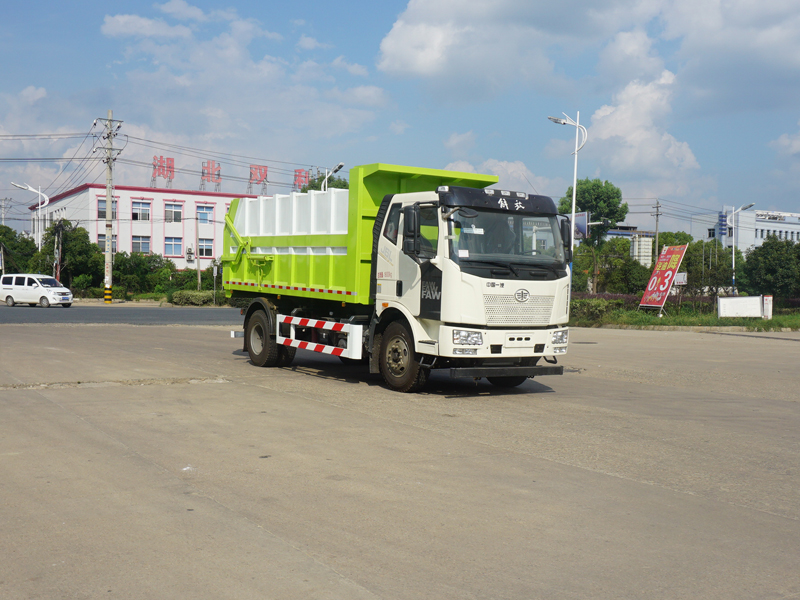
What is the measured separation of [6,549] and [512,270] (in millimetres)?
7440

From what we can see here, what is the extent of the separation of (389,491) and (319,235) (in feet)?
24.5

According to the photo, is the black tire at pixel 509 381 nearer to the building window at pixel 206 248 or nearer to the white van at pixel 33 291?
the white van at pixel 33 291

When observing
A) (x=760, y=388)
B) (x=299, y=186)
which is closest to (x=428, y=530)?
(x=760, y=388)

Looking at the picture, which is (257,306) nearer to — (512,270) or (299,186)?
(512,270)

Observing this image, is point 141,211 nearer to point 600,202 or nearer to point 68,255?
point 68,255

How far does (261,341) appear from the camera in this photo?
14.3 meters

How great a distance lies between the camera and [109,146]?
159ft

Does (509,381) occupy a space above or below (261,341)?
below

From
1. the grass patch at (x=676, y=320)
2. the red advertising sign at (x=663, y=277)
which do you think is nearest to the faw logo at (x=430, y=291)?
the grass patch at (x=676, y=320)

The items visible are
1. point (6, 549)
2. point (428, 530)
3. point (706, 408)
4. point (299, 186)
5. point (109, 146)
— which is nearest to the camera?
point (6, 549)

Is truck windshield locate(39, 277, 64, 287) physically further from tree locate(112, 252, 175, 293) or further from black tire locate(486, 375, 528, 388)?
black tire locate(486, 375, 528, 388)

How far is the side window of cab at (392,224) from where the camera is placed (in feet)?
36.2

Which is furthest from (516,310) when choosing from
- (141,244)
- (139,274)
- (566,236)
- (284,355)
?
(141,244)

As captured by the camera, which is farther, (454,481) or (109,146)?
(109,146)
